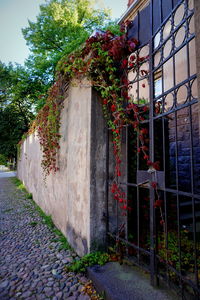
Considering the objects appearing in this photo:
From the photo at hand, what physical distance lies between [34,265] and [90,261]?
0.95m

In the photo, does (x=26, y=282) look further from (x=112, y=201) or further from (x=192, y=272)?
(x=192, y=272)

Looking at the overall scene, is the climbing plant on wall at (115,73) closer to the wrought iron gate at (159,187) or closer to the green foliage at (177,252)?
the wrought iron gate at (159,187)

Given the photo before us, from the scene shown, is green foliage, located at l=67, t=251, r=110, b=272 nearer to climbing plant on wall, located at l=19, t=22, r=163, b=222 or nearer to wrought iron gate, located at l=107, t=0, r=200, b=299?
wrought iron gate, located at l=107, t=0, r=200, b=299

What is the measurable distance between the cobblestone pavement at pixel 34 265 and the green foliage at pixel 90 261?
0.28 ft

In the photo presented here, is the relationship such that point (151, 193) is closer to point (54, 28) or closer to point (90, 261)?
point (90, 261)

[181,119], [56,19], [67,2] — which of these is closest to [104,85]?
[181,119]

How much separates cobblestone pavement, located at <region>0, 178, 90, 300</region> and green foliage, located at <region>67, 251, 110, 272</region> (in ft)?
0.28

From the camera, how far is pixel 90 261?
8.42 ft

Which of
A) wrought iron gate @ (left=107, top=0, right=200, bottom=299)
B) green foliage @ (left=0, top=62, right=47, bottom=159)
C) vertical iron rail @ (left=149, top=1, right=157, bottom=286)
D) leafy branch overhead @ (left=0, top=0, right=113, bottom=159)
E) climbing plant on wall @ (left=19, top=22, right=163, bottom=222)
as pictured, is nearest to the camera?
wrought iron gate @ (left=107, top=0, right=200, bottom=299)

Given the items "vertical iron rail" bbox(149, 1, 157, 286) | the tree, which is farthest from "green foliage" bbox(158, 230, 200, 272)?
the tree

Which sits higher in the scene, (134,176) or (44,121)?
(44,121)

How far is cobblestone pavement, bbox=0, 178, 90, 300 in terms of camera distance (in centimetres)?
226

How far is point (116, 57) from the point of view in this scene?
2.65 meters

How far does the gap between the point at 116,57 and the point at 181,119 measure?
3810 millimetres
